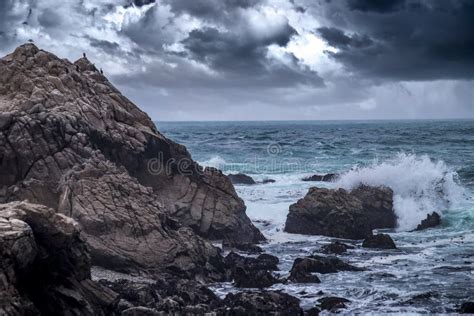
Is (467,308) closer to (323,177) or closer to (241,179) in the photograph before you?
(323,177)

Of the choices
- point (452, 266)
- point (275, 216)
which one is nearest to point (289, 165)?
point (275, 216)

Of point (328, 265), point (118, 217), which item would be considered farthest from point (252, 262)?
point (118, 217)

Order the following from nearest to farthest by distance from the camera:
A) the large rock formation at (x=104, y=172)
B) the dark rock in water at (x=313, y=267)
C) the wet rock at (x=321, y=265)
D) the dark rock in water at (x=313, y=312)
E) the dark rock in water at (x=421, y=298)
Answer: the dark rock in water at (x=313, y=312), the dark rock in water at (x=421, y=298), the large rock formation at (x=104, y=172), the dark rock in water at (x=313, y=267), the wet rock at (x=321, y=265)

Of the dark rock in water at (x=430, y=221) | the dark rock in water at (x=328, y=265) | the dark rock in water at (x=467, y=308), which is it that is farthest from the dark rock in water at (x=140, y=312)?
the dark rock in water at (x=430, y=221)

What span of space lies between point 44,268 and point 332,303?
32.6ft

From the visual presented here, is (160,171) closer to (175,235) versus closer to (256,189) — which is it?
(175,235)

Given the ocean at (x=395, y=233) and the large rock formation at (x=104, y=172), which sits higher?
the large rock formation at (x=104, y=172)

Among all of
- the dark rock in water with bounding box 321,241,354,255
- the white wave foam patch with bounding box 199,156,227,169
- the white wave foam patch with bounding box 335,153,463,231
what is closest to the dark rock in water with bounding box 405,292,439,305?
the dark rock in water with bounding box 321,241,354,255

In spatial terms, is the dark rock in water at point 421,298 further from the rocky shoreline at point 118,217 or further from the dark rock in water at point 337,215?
the dark rock in water at point 337,215

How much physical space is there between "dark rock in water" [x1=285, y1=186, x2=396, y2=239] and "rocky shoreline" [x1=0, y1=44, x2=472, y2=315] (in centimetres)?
6

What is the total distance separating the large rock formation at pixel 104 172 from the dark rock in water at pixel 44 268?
250 inches

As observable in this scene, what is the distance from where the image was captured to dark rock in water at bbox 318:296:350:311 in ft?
63.1

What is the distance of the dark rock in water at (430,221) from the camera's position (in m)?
34.2

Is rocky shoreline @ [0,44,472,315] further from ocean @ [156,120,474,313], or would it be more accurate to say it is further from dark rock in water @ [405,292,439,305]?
dark rock in water @ [405,292,439,305]
